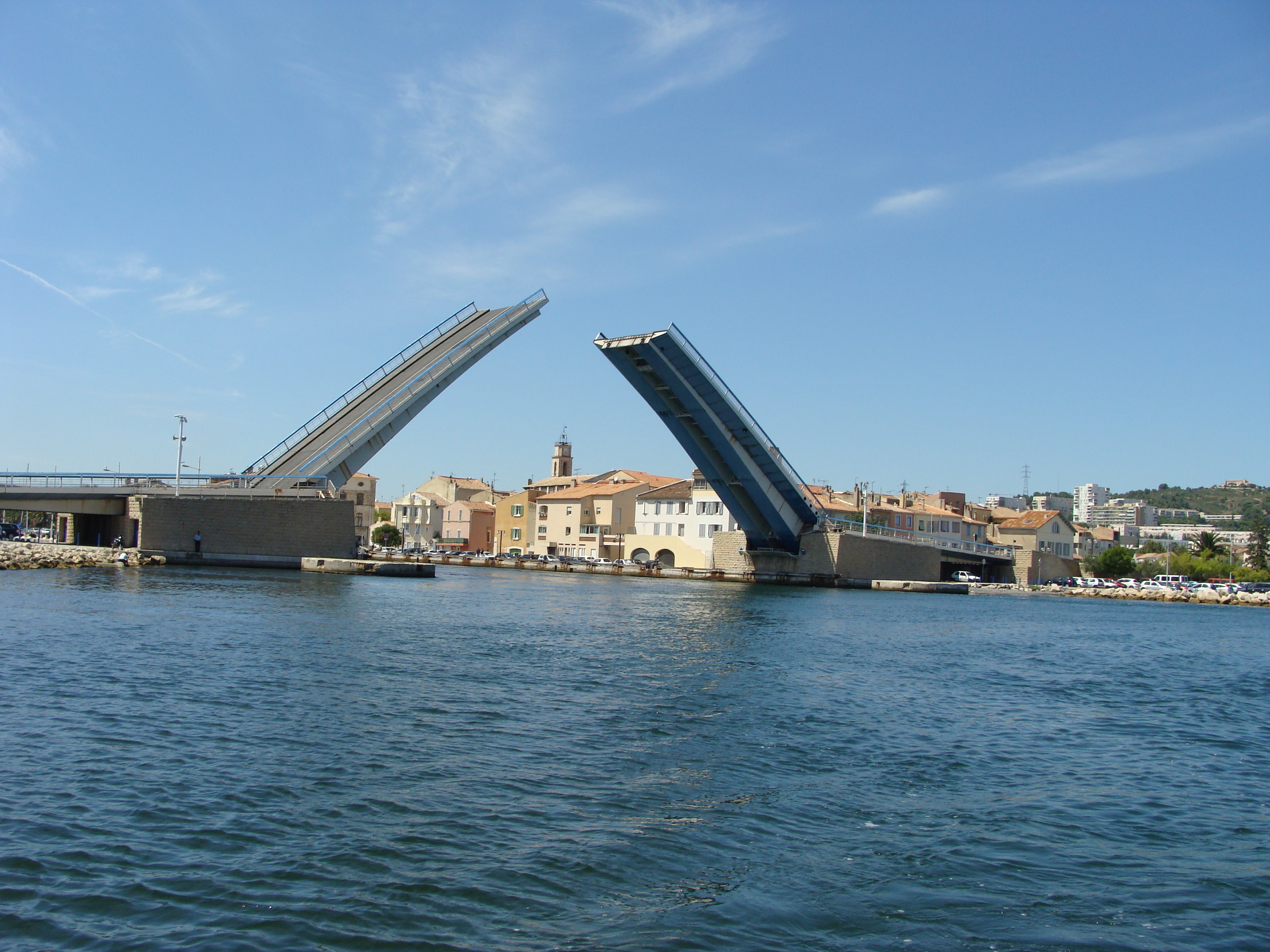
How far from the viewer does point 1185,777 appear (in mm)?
8422

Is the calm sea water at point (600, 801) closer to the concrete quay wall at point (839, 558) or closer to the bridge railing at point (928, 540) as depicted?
the concrete quay wall at point (839, 558)

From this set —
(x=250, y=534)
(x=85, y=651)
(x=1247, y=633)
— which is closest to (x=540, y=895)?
(x=85, y=651)

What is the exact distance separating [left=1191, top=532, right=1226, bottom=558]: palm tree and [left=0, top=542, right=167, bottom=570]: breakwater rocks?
61.9 meters

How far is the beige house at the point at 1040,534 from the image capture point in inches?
2163

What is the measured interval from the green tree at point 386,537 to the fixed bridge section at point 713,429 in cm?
3328

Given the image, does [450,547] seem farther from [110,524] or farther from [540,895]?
[540,895]

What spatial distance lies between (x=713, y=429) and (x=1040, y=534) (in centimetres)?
3196

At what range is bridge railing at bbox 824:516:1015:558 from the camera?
43031 mm

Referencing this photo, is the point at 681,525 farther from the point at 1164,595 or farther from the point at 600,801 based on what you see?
the point at 600,801

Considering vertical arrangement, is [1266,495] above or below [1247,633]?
above

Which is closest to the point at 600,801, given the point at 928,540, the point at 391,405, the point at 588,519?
the point at 391,405

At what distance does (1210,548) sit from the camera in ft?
211

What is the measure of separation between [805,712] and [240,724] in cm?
576

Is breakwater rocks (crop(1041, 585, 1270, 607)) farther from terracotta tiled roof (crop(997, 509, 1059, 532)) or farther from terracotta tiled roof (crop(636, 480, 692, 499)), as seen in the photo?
terracotta tiled roof (crop(636, 480, 692, 499))
